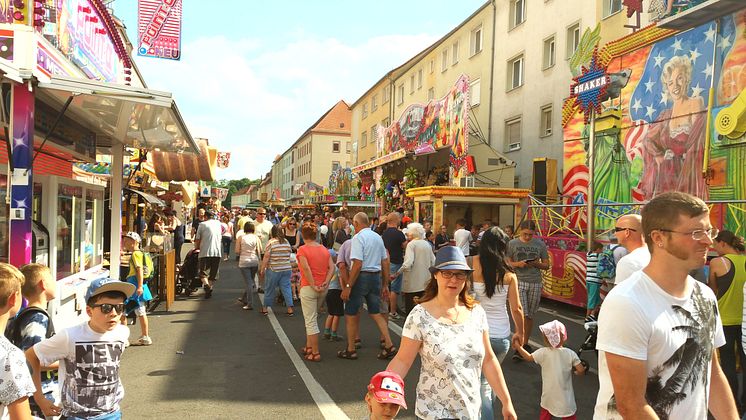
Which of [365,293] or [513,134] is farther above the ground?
[513,134]

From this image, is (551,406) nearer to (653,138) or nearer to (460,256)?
(460,256)

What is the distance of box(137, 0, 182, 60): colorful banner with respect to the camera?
10992mm

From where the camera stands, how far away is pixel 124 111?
5.87 m

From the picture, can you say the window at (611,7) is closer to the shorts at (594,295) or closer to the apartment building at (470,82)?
the apartment building at (470,82)

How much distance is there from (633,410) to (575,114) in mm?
14344

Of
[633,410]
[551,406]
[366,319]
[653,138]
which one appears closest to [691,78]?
[653,138]

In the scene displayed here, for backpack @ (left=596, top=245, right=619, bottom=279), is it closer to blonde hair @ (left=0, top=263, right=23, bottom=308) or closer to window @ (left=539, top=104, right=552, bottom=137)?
blonde hair @ (left=0, top=263, right=23, bottom=308)

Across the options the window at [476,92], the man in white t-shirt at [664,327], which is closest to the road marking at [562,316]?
the man in white t-shirt at [664,327]

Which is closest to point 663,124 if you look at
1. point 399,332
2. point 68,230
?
point 399,332

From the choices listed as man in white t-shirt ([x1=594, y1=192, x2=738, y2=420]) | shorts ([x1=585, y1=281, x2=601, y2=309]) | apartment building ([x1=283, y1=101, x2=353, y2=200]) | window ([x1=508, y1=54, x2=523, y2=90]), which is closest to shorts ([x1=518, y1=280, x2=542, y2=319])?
shorts ([x1=585, y1=281, x2=601, y2=309])

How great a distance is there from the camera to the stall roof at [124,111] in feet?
15.4

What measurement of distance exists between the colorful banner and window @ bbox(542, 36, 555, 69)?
1407 cm

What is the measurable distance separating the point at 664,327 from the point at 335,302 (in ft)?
18.0

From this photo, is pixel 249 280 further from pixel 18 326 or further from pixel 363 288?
pixel 18 326
